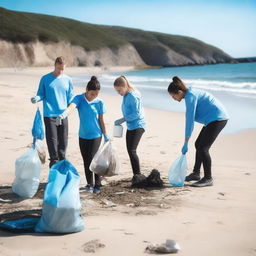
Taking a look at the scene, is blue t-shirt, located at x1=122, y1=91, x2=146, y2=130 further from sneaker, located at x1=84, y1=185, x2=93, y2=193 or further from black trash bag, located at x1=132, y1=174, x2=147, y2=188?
sneaker, located at x1=84, y1=185, x2=93, y2=193

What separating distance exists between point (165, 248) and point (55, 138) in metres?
2.77

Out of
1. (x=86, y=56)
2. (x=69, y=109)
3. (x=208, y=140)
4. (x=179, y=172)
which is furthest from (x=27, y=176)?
(x=86, y=56)

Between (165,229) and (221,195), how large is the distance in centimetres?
136

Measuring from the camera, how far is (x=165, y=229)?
380cm

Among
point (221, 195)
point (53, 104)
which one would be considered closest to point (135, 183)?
point (221, 195)

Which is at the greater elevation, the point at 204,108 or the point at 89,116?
the point at 204,108

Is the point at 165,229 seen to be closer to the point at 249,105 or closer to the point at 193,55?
the point at 249,105

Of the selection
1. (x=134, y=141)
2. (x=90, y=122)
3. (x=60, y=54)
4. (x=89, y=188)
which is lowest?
(x=89, y=188)

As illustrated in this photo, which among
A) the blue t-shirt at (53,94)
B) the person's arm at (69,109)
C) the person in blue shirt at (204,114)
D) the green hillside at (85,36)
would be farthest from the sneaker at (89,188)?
the green hillside at (85,36)

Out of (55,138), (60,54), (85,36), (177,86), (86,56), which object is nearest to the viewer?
(177,86)

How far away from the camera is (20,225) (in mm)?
3791

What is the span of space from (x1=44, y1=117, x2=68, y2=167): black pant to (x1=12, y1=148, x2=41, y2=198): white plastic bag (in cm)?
69

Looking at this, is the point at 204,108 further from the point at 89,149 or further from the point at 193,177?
the point at 89,149

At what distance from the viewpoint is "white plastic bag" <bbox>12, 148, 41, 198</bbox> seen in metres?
4.87
